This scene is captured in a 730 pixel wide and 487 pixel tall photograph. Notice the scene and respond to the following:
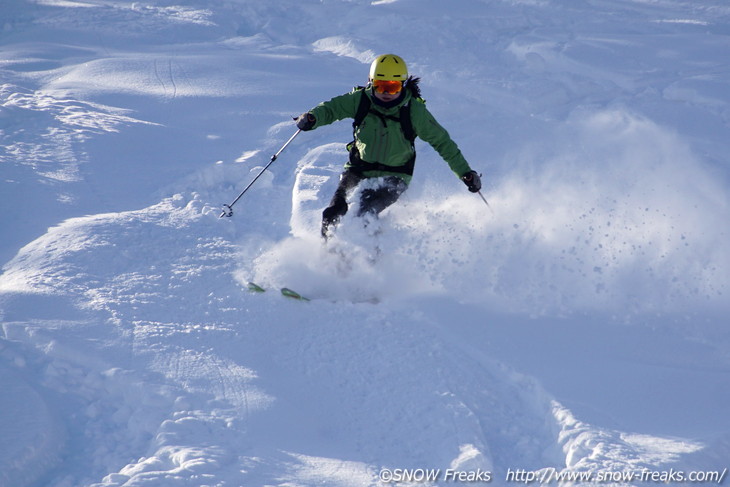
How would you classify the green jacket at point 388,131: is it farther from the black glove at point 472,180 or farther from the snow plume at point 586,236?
the snow plume at point 586,236

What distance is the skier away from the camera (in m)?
5.32

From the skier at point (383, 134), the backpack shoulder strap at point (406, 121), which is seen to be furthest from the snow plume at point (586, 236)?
the backpack shoulder strap at point (406, 121)

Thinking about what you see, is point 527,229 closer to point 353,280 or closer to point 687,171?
point 353,280

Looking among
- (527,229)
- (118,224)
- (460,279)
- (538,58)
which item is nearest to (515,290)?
(460,279)

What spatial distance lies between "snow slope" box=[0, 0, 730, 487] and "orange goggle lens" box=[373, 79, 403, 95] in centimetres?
135

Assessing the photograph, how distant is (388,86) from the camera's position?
524 centimetres

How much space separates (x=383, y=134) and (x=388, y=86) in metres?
0.47

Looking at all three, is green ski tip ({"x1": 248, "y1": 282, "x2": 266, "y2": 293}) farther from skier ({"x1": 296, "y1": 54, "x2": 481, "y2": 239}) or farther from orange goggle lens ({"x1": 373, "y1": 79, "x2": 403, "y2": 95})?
orange goggle lens ({"x1": 373, "y1": 79, "x2": 403, "y2": 95})

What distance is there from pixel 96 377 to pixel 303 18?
10.7 meters

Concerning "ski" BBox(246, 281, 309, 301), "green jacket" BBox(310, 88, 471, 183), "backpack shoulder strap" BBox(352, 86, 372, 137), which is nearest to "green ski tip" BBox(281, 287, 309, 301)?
"ski" BBox(246, 281, 309, 301)

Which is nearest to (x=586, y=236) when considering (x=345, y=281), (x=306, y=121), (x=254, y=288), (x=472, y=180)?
(x=472, y=180)

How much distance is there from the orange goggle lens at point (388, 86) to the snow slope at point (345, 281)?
1.35m

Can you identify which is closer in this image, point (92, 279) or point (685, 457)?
point (685, 457)

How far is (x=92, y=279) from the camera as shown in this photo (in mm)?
5219
